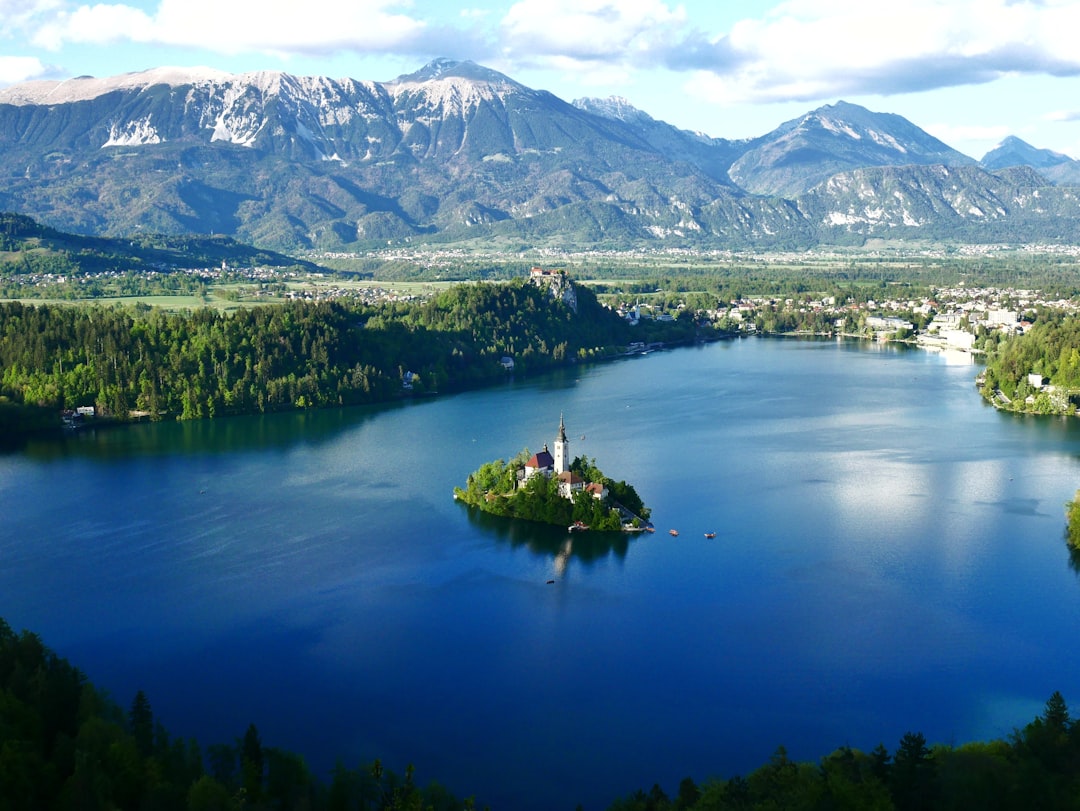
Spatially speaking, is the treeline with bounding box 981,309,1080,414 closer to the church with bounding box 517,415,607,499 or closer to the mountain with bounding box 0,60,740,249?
the church with bounding box 517,415,607,499

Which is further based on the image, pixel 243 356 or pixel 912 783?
pixel 243 356

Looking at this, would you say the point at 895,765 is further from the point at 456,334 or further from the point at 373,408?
the point at 456,334

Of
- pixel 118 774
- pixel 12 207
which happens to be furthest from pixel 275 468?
pixel 12 207

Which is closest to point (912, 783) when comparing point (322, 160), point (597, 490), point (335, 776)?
point (335, 776)

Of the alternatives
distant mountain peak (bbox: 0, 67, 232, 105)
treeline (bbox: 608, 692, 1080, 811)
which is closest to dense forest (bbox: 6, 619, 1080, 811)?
treeline (bbox: 608, 692, 1080, 811)

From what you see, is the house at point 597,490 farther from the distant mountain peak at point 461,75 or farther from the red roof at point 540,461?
the distant mountain peak at point 461,75

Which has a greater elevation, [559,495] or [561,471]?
[561,471]

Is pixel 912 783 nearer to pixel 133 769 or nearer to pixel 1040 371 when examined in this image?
pixel 133 769
